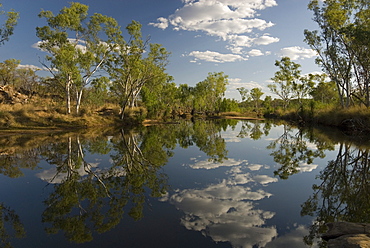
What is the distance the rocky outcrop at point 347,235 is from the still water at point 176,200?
0.28 metres

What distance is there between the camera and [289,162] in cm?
1059

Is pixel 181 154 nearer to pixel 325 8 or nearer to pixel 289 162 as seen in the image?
pixel 289 162

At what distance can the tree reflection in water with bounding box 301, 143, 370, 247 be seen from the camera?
4.80 meters

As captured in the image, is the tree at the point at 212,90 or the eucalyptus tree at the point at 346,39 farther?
the tree at the point at 212,90

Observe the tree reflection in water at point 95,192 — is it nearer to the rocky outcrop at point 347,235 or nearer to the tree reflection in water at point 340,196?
the rocky outcrop at point 347,235

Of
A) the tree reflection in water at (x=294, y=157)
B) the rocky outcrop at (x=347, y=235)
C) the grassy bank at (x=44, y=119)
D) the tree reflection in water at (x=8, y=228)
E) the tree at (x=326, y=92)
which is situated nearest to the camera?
the rocky outcrop at (x=347, y=235)

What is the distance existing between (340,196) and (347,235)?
9.58 ft

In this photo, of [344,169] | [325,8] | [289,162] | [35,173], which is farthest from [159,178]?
[325,8]

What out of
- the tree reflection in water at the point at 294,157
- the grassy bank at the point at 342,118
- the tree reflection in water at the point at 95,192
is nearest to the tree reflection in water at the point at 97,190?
the tree reflection in water at the point at 95,192

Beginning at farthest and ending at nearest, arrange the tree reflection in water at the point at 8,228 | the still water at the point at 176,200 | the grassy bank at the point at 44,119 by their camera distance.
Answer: the grassy bank at the point at 44,119 → the still water at the point at 176,200 → the tree reflection in water at the point at 8,228

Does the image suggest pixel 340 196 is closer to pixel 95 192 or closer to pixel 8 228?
pixel 95 192

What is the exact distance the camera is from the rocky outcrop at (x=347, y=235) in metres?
3.24

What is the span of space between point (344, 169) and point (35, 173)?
13184mm

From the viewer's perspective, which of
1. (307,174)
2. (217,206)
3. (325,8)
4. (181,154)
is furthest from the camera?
(325,8)
